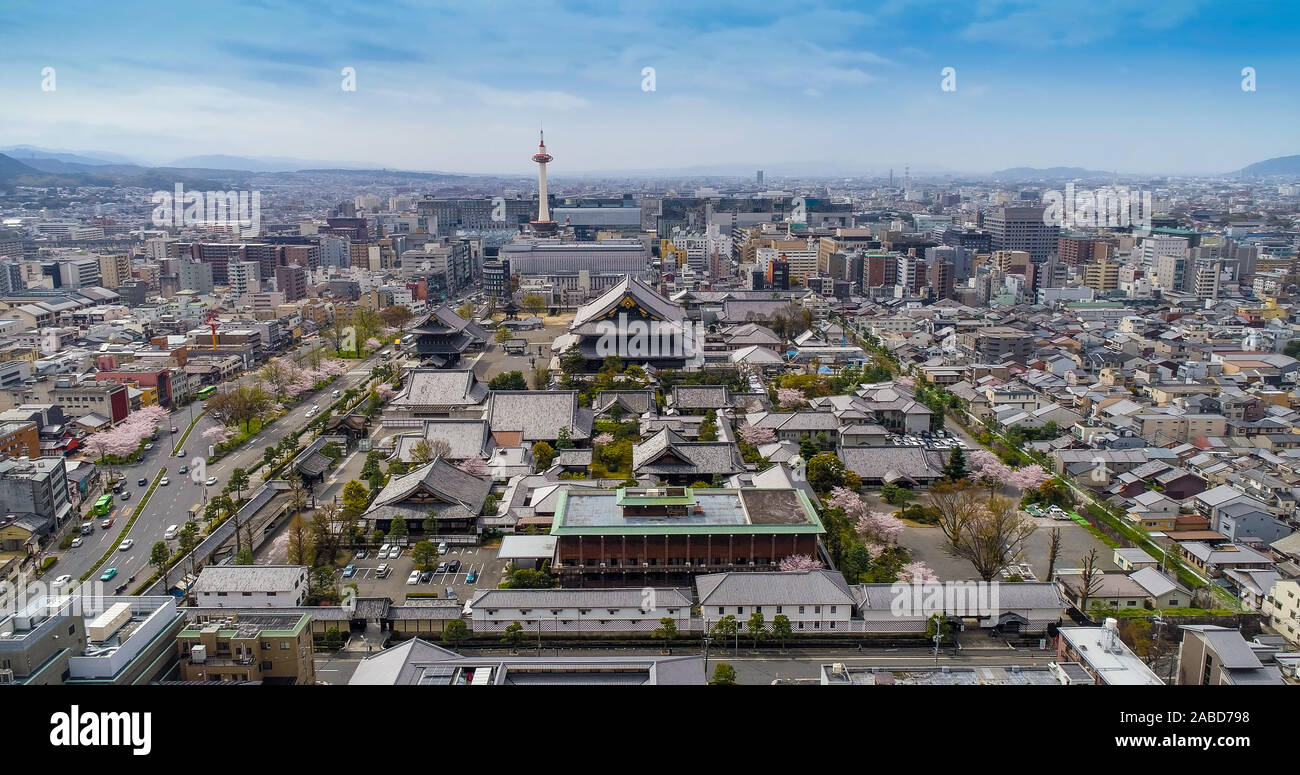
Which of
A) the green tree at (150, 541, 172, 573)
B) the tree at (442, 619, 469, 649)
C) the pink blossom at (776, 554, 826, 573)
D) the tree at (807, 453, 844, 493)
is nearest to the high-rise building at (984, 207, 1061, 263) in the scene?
the tree at (807, 453, 844, 493)

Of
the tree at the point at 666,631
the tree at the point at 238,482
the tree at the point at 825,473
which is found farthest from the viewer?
the tree at the point at 825,473

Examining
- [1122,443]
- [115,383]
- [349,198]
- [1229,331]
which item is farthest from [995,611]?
[349,198]

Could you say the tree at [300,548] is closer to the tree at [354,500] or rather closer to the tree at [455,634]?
the tree at [354,500]

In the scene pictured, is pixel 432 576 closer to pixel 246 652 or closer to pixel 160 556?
pixel 160 556

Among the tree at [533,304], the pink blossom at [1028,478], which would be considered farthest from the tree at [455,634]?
the tree at [533,304]

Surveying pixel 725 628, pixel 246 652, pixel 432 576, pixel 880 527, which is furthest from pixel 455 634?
pixel 880 527
